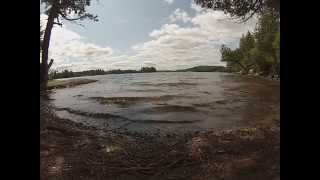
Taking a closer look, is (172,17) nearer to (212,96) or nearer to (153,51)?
(153,51)

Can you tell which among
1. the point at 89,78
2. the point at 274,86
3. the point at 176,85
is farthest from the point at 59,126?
the point at 274,86

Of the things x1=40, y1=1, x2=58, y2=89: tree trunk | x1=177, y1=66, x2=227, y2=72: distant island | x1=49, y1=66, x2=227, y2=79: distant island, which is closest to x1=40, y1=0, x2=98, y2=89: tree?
x1=40, y1=1, x2=58, y2=89: tree trunk

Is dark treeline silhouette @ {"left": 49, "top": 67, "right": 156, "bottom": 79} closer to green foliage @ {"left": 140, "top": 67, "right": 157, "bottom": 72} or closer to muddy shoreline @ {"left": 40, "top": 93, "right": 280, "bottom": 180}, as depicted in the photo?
green foliage @ {"left": 140, "top": 67, "right": 157, "bottom": 72}

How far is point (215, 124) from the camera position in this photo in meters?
2.94

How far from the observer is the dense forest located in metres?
3.02

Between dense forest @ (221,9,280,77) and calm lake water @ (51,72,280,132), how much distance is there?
0.41ft

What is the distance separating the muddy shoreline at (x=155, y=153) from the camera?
2783mm

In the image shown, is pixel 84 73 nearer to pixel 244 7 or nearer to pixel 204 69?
pixel 204 69

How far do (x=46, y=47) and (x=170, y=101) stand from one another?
1.24 metres

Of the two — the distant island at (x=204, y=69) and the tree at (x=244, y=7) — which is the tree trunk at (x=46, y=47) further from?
the tree at (x=244, y=7)

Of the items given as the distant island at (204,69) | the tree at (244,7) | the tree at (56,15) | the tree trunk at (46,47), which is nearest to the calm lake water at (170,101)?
the distant island at (204,69)

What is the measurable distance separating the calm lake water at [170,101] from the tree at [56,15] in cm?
26

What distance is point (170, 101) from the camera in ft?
9.92
